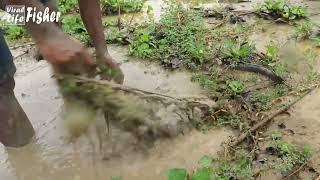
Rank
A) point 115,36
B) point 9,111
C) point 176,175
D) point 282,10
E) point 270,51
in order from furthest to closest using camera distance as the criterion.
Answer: point 282,10, point 115,36, point 270,51, point 9,111, point 176,175

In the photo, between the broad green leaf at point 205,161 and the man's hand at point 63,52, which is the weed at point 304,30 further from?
the man's hand at point 63,52

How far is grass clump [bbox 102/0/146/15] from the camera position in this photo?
5184 mm

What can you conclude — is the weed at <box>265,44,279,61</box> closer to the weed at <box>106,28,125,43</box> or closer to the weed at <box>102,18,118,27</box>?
the weed at <box>106,28,125,43</box>

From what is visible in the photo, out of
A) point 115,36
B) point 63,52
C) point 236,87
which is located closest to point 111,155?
point 63,52

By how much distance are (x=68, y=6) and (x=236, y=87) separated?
265cm

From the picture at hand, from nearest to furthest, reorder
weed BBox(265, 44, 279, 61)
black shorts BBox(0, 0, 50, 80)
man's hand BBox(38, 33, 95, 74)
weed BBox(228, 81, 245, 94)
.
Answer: man's hand BBox(38, 33, 95, 74) < black shorts BBox(0, 0, 50, 80) < weed BBox(228, 81, 245, 94) < weed BBox(265, 44, 279, 61)

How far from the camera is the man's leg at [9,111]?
286 centimetres

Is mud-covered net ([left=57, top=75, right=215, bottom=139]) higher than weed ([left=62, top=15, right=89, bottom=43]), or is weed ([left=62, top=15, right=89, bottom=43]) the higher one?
weed ([left=62, top=15, right=89, bottom=43])

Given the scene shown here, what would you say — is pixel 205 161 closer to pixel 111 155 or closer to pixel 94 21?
pixel 111 155

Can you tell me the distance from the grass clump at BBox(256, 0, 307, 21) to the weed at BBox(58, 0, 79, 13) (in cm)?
209

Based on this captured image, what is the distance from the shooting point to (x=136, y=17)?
509cm

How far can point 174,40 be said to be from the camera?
421 centimetres

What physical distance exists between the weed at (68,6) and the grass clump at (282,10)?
6.86 ft

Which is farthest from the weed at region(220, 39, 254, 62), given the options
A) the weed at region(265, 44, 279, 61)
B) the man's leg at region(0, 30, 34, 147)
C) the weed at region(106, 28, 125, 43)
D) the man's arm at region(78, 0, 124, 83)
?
the man's leg at region(0, 30, 34, 147)
